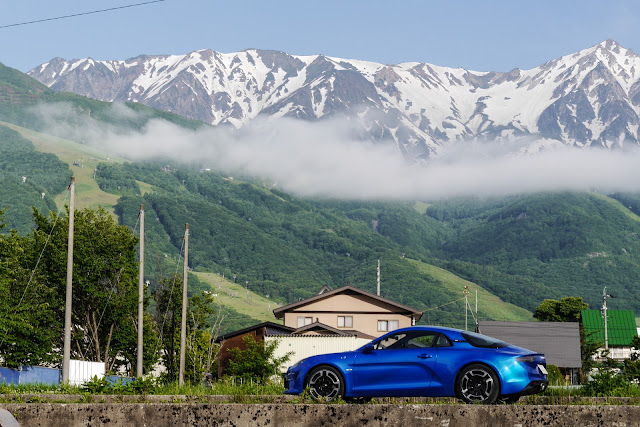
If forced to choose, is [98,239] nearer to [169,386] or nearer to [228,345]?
[228,345]

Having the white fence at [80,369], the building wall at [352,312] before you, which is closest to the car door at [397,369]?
the white fence at [80,369]

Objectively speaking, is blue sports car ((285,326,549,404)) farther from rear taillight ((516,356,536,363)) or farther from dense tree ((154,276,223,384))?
dense tree ((154,276,223,384))

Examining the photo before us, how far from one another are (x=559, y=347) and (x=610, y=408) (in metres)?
76.3

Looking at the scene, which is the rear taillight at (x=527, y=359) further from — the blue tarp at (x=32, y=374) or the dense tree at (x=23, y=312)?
the dense tree at (x=23, y=312)

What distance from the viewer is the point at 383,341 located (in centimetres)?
1540

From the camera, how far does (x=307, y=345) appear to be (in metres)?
70.1

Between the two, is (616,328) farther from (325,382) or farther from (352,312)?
(325,382)

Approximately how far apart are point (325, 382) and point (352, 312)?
3143 inches

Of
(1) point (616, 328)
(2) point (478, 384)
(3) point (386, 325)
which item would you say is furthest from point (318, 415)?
(1) point (616, 328)

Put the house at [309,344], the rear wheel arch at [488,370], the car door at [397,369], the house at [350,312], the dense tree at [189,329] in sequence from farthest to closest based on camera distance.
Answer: the house at [350,312]
the dense tree at [189,329]
the house at [309,344]
the car door at [397,369]
the rear wheel arch at [488,370]

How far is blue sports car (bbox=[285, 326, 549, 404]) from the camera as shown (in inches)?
571

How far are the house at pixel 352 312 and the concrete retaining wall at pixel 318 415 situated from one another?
8202 centimetres

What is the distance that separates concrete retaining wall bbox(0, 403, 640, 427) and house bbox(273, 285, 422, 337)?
82017mm

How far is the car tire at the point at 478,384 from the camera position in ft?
47.3
